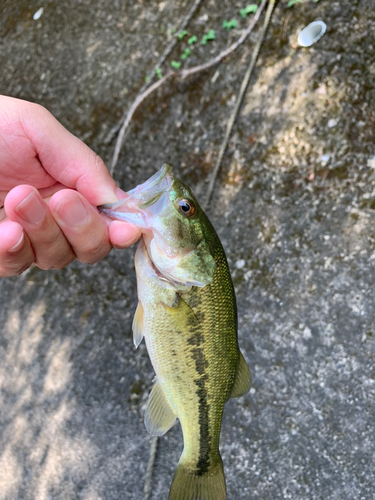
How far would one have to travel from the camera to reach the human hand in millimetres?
1352

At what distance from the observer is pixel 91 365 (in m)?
2.81

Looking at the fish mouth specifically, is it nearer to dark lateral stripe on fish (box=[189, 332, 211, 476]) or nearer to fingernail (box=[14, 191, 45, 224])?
fingernail (box=[14, 191, 45, 224])

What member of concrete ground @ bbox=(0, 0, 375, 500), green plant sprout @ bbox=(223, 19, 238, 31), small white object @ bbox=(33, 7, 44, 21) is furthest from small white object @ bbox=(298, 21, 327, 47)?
small white object @ bbox=(33, 7, 44, 21)

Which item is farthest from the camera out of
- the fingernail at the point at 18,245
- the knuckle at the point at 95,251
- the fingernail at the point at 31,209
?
the knuckle at the point at 95,251

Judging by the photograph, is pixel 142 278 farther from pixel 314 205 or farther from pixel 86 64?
pixel 86 64

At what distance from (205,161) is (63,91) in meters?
1.82

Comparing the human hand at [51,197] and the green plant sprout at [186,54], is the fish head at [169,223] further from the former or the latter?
the green plant sprout at [186,54]

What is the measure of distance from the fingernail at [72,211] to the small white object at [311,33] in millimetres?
2476

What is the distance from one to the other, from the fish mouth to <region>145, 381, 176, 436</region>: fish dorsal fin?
851 mm

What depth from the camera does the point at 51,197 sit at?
1.44 meters

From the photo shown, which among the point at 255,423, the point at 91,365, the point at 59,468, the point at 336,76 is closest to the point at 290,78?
the point at 336,76

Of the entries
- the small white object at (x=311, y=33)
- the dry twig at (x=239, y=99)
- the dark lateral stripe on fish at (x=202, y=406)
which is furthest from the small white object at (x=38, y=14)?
the dark lateral stripe on fish at (x=202, y=406)

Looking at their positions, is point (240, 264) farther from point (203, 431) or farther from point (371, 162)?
point (203, 431)

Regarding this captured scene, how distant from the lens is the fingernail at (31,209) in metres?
1.25
